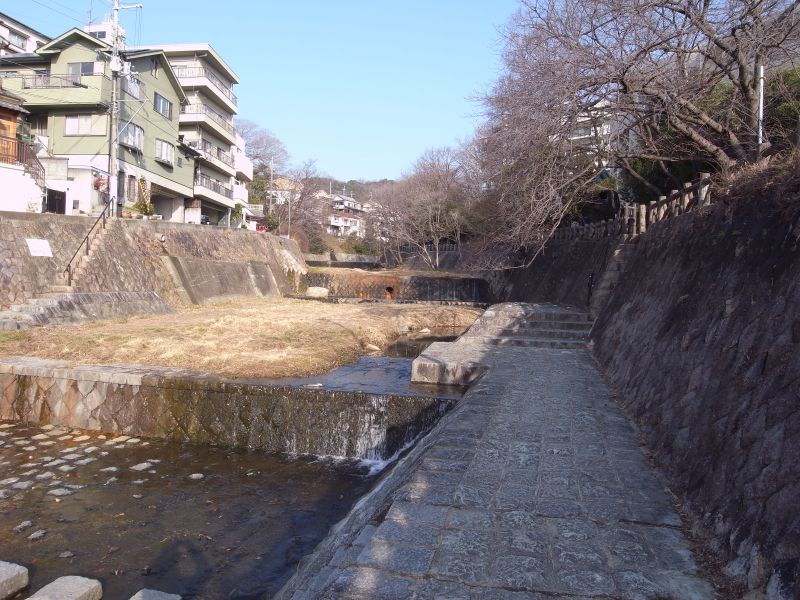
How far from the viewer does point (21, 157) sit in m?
21.5

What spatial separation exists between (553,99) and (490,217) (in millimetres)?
10559

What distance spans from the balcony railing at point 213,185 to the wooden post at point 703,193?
3424 centimetres

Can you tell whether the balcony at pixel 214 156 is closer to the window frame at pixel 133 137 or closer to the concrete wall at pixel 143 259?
the window frame at pixel 133 137

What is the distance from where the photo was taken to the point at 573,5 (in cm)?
1310

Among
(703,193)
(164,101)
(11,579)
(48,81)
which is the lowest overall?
(11,579)

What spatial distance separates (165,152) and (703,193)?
3088 centimetres

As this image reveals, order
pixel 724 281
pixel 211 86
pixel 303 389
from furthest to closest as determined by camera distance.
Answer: pixel 211 86 → pixel 303 389 → pixel 724 281

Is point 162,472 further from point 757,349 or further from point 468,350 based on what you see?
point 757,349

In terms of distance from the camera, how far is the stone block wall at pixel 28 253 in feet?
48.6

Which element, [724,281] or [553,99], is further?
[553,99]

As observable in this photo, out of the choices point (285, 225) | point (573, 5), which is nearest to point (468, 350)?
point (573, 5)

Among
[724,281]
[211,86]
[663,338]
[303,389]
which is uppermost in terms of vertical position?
[211,86]

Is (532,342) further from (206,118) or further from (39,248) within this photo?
(206,118)

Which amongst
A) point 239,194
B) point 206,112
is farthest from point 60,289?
point 239,194
